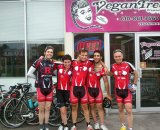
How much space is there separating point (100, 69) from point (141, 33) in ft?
8.51

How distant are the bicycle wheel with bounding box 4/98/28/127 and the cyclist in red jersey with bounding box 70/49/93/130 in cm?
139

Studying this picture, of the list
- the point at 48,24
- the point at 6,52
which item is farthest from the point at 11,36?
the point at 48,24

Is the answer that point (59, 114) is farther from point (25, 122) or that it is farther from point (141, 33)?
point (141, 33)

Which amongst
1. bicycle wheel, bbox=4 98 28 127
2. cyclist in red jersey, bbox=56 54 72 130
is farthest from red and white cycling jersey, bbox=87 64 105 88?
bicycle wheel, bbox=4 98 28 127

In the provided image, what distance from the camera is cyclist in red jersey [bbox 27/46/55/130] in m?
6.94

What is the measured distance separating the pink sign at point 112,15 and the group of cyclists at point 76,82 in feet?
6.83

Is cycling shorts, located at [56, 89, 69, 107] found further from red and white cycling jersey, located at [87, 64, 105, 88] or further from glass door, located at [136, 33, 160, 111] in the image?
glass door, located at [136, 33, 160, 111]

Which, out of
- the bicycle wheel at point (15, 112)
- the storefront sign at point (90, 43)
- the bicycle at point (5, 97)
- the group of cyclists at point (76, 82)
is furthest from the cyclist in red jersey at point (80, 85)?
the storefront sign at point (90, 43)

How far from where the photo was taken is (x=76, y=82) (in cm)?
701

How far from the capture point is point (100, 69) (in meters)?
7.08

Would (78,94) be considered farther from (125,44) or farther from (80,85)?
(125,44)

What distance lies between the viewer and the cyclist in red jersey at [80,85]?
6980 mm

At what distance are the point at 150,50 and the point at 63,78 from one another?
10.8 feet

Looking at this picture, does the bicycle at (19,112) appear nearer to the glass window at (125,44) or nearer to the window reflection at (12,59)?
the window reflection at (12,59)
